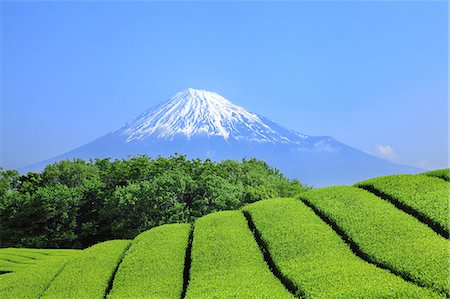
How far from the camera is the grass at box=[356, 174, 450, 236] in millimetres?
12922

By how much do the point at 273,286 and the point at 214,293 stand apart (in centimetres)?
163

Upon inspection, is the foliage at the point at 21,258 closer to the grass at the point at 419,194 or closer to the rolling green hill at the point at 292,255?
the rolling green hill at the point at 292,255

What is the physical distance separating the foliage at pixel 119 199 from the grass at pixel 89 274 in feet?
40.2

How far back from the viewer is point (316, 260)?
12.1 meters

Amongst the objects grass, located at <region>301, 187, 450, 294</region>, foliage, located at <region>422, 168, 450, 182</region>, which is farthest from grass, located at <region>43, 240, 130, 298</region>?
foliage, located at <region>422, 168, 450, 182</region>

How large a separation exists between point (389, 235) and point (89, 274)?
10099 millimetres

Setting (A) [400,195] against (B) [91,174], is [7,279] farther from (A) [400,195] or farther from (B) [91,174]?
(B) [91,174]

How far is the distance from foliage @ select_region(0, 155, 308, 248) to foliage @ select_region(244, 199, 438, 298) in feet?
44.2

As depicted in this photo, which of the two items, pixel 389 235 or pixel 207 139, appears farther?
pixel 207 139

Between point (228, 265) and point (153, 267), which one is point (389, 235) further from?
point (153, 267)

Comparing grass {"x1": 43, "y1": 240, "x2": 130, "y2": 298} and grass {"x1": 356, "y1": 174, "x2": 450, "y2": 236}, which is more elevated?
grass {"x1": 356, "y1": 174, "x2": 450, "y2": 236}

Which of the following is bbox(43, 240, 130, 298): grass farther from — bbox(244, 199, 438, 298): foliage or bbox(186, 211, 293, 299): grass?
bbox(244, 199, 438, 298): foliage

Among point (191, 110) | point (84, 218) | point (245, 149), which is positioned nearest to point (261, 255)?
point (84, 218)

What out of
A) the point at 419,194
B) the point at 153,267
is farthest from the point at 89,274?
the point at 419,194
